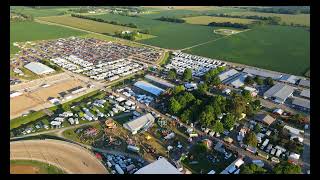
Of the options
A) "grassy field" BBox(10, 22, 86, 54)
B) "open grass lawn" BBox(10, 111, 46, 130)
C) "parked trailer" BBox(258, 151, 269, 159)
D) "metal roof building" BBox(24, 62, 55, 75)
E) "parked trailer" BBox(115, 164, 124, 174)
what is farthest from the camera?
"grassy field" BBox(10, 22, 86, 54)

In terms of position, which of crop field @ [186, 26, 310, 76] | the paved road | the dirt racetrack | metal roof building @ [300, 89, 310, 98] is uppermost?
crop field @ [186, 26, 310, 76]

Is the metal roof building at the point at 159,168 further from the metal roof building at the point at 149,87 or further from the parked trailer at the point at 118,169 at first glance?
the metal roof building at the point at 149,87

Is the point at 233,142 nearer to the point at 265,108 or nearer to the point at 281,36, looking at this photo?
the point at 265,108

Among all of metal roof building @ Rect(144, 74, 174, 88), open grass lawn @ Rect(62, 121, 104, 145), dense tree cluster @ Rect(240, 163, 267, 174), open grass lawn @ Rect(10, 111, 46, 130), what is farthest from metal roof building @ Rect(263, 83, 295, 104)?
open grass lawn @ Rect(10, 111, 46, 130)

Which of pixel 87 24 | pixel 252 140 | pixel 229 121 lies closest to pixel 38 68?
pixel 229 121

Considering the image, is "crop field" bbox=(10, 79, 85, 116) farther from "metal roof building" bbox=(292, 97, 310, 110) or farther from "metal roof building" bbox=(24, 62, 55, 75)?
"metal roof building" bbox=(292, 97, 310, 110)
